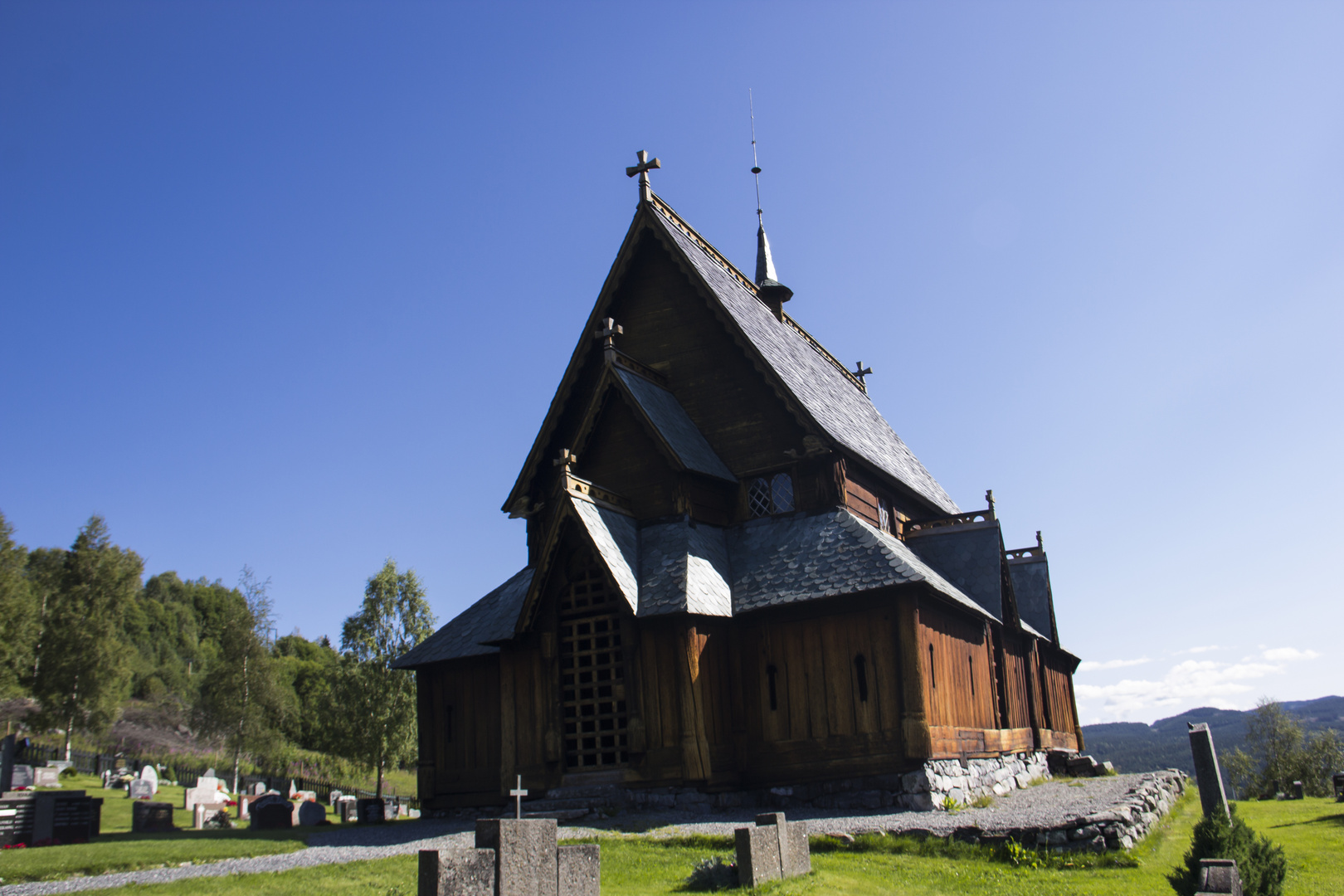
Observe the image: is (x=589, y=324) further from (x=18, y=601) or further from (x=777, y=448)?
(x=18, y=601)

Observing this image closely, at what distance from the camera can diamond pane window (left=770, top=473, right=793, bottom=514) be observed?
21.4 metres

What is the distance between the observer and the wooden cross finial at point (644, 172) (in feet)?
78.3

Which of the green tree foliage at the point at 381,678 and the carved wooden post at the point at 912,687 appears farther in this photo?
the green tree foliage at the point at 381,678

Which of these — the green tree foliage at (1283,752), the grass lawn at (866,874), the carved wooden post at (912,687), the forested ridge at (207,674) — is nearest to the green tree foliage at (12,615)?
the forested ridge at (207,674)

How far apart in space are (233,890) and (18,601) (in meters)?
38.7

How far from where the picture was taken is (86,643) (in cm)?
4469

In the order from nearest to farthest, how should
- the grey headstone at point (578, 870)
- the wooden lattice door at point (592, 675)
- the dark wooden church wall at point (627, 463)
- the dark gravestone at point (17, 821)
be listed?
the grey headstone at point (578, 870) → the dark gravestone at point (17, 821) → the wooden lattice door at point (592, 675) → the dark wooden church wall at point (627, 463)

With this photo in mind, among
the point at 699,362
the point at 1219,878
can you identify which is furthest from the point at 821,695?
the point at 1219,878

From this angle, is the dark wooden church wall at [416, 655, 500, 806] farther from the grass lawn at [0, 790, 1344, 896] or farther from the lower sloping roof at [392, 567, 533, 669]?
the grass lawn at [0, 790, 1344, 896]

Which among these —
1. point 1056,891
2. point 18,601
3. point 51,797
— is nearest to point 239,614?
point 18,601

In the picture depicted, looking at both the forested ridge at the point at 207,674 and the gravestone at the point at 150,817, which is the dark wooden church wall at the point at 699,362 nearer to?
the gravestone at the point at 150,817

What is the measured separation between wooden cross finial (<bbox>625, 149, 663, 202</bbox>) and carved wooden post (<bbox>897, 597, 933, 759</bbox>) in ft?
40.2

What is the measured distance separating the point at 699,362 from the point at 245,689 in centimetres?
3378

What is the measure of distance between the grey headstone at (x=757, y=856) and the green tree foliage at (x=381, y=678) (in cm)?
2893
